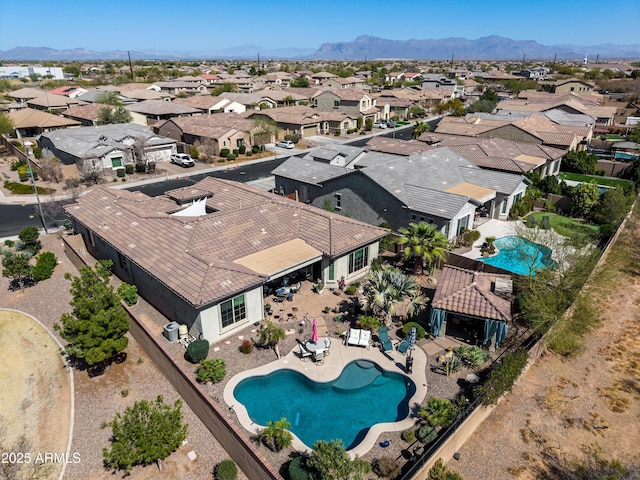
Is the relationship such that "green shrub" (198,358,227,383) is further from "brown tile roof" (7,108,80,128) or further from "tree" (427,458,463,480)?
"brown tile roof" (7,108,80,128)

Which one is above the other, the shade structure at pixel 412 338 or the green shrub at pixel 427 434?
the shade structure at pixel 412 338

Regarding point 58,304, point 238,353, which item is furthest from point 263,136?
point 238,353

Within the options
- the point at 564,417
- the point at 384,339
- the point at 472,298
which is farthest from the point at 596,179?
the point at 384,339

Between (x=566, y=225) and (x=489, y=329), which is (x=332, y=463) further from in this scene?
(x=566, y=225)

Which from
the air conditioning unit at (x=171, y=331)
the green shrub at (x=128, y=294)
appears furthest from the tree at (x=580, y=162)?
the green shrub at (x=128, y=294)

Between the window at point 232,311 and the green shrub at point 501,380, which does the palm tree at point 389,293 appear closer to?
the green shrub at point 501,380

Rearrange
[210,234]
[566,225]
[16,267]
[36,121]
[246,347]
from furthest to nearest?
[36,121] → [566,225] → [16,267] → [210,234] → [246,347]

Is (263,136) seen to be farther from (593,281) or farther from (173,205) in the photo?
(593,281)
